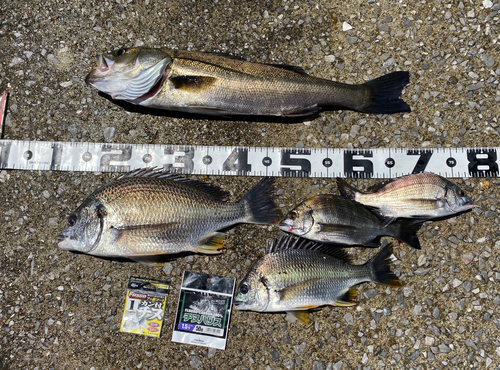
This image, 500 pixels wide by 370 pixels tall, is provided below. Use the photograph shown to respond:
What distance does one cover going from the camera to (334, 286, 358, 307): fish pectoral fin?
3.04 meters

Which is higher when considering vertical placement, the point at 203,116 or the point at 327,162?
the point at 203,116

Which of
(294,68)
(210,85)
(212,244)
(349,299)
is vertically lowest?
(349,299)

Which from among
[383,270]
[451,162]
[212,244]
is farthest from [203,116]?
[451,162]

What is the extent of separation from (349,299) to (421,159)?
1541mm

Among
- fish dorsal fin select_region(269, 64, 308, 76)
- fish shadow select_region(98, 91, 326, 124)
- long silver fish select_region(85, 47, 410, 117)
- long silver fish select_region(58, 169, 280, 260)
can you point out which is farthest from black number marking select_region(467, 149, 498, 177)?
long silver fish select_region(58, 169, 280, 260)

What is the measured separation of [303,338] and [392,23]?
10.9 feet

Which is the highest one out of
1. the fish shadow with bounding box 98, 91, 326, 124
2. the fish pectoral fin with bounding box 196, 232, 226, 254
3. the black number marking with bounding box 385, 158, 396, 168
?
the fish shadow with bounding box 98, 91, 326, 124

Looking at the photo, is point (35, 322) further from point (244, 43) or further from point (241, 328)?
point (244, 43)

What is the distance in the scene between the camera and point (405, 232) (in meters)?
3.12

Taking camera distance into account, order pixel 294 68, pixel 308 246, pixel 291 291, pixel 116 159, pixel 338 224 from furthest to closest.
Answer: pixel 116 159
pixel 294 68
pixel 308 246
pixel 338 224
pixel 291 291

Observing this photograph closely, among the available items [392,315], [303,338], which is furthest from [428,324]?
[303,338]

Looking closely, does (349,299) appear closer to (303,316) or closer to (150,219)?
(303,316)

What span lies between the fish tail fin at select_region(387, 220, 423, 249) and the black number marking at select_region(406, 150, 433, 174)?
1.81 feet

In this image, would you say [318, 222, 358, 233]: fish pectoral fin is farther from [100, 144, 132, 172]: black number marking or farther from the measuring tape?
[100, 144, 132, 172]: black number marking
